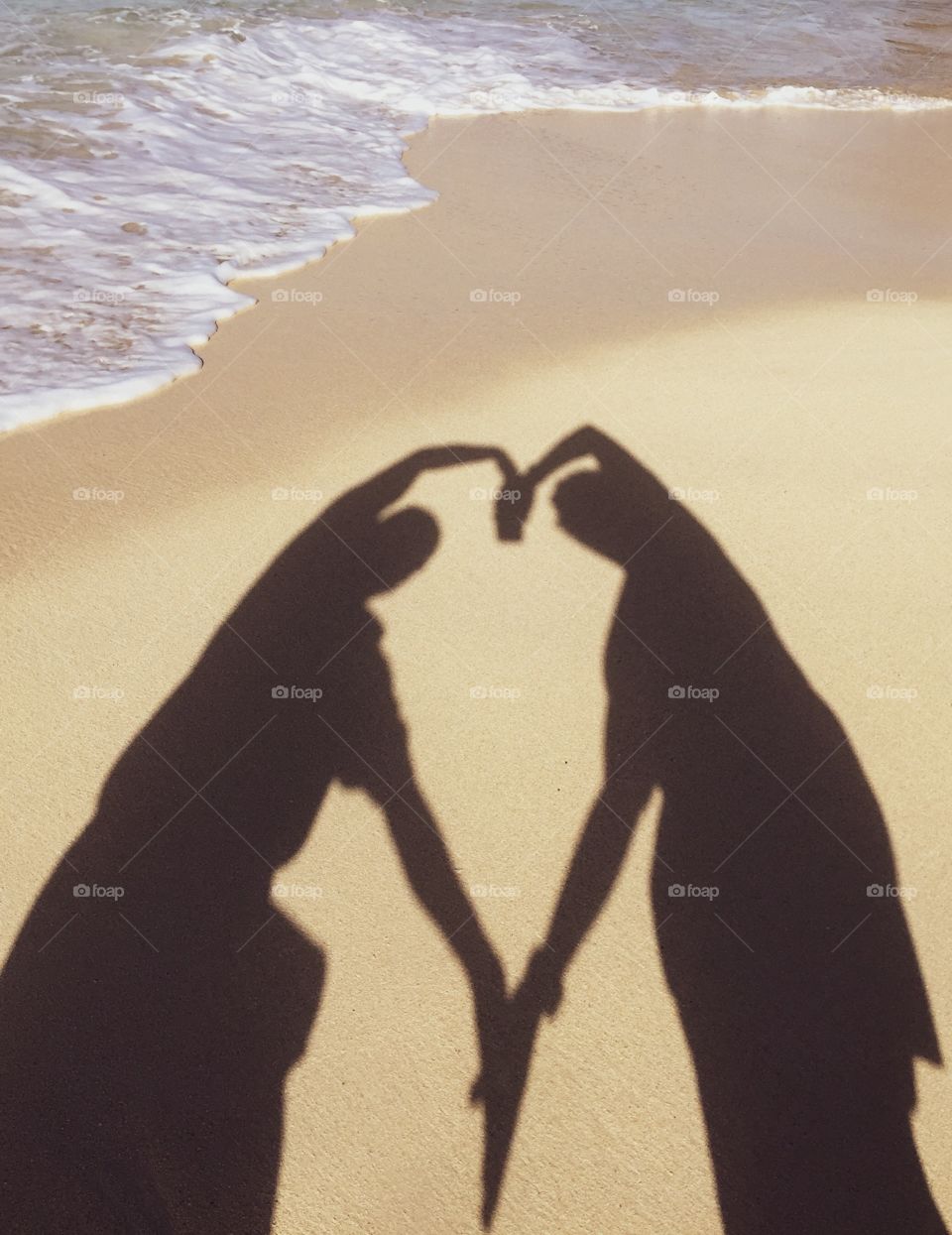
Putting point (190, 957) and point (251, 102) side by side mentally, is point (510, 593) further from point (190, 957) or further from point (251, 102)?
point (251, 102)

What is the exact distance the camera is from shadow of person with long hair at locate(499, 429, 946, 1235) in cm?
221

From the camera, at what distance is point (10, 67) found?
9.21 metres

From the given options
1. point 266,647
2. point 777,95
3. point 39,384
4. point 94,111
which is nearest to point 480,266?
point 39,384

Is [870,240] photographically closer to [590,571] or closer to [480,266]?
[480,266]

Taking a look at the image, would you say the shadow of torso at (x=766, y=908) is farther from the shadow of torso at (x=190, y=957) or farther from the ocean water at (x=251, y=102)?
the ocean water at (x=251, y=102)

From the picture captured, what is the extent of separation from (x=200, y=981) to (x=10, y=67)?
10.0 m

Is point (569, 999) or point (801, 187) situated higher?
point (801, 187)

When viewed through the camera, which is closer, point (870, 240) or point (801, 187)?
point (870, 240)

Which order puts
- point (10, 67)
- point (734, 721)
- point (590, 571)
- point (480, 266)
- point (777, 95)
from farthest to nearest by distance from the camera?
point (777, 95), point (10, 67), point (480, 266), point (590, 571), point (734, 721)

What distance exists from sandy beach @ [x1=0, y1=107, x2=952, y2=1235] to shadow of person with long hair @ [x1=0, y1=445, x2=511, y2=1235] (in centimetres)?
6

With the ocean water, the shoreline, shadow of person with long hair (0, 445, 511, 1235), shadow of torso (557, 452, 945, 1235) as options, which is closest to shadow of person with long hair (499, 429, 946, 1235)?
shadow of torso (557, 452, 945, 1235)

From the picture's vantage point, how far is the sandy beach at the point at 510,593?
7.50ft

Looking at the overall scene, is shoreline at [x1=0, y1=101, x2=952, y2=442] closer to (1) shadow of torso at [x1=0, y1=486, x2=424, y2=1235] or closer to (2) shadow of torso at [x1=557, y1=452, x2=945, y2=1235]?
(1) shadow of torso at [x1=0, y1=486, x2=424, y2=1235]

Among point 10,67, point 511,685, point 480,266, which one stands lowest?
point 511,685
